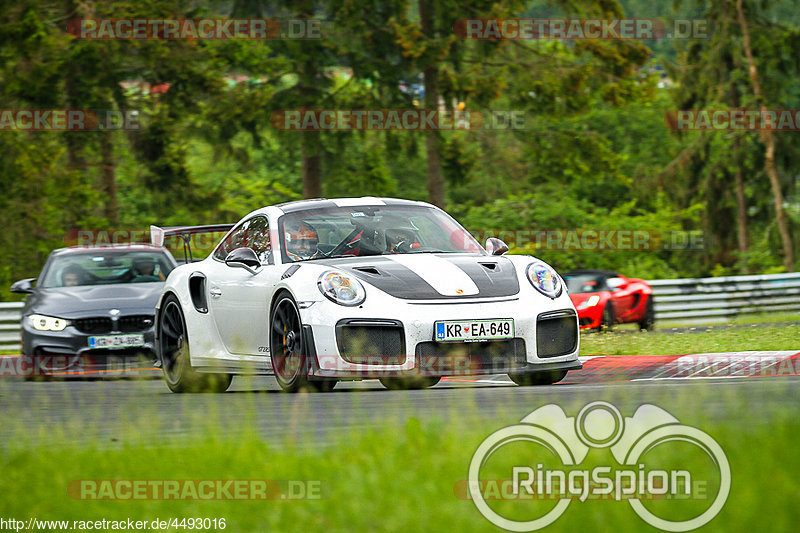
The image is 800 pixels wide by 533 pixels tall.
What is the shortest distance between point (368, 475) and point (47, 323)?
9.29 m

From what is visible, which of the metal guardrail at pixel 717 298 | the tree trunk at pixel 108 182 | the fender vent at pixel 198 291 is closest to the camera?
the fender vent at pixel 198 291

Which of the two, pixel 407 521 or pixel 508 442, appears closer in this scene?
pixel 407 521

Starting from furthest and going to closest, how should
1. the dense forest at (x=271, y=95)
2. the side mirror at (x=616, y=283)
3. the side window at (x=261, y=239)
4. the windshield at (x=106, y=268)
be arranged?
the dense forest at (x=271, y=95), the side mirror at (x=616, y=283), the windshield at (x=106, y=268), the side window at (x=261, y=239)

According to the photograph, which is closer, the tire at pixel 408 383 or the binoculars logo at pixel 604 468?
the binoculars logo at pixel 604 468

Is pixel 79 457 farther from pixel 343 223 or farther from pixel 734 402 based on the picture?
pixel 343 223

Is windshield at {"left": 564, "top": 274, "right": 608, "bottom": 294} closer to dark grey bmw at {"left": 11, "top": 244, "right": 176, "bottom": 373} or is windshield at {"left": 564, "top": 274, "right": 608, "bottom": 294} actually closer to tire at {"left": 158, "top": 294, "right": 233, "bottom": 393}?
dark grey bmw at {"left": 11, "top": 244, "right": 176, "bottom": 373}

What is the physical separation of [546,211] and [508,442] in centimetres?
3208

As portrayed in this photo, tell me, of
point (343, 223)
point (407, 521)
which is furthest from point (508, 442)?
point (343, 223)

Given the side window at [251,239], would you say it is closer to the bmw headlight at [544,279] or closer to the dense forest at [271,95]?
the bmw headlight at [544,279]

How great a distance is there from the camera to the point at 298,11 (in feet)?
92.6

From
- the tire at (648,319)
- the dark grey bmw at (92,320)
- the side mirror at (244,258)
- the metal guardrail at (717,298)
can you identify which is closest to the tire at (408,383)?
the side mirror at (244,258)

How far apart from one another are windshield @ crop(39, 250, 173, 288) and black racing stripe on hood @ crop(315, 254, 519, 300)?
5.78 m

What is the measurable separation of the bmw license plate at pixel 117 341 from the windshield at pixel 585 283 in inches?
383

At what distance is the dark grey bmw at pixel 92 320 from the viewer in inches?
505
